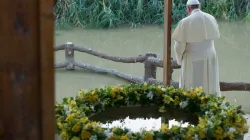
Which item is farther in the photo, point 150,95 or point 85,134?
point 150,95

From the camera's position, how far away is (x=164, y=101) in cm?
393

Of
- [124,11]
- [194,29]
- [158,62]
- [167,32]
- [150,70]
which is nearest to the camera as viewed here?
[167,32]

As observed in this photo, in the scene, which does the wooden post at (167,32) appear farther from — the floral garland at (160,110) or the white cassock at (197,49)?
the floral garland at (160,110)

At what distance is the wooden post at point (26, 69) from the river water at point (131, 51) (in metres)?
6.11

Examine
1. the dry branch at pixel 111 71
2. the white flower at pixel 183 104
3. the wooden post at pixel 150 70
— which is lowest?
the dry branch at pixel 111 71

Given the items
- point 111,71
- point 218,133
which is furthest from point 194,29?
point 111,71

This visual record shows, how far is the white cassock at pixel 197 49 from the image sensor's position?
530 centimetres

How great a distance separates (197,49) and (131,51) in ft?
21.3

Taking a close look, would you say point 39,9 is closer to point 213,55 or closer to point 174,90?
point 174,90

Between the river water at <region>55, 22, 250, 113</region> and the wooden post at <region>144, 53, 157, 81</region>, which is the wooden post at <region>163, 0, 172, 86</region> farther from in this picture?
the river water at <region>55, 22, 250, 113</region>

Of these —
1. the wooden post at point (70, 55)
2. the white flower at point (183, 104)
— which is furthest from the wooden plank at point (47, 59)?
the wooden post at point (70, 55)

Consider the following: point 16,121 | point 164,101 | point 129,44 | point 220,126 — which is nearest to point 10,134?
point 16,121

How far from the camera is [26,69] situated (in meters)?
1.55

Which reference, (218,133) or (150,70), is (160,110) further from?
(150,70)
